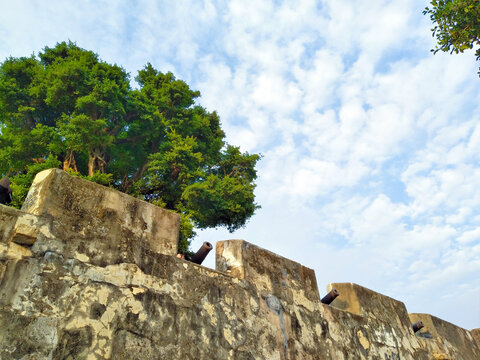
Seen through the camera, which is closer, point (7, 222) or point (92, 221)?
point (7, 222)

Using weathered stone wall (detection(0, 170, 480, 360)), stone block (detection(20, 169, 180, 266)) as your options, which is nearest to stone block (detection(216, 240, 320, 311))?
weathered stone wall (detection(0, 170, 480, 360))

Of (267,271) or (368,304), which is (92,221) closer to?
(267,271)

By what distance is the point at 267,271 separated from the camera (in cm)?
296

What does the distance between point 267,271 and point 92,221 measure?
158cm

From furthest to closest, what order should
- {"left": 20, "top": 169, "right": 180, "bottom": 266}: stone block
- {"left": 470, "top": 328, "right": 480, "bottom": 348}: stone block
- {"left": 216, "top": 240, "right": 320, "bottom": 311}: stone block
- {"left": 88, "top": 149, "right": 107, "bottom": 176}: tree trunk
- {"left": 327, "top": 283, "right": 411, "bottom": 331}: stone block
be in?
{"left": 88, "top": 149, "right": 107, "bottom": 176}: tree trunk → {"left": 470, "top": 328, "right": 480, "bottom": 348}: stone block → {"left": 327, "top": 283, "right": 411, "bottom": 331}: stone block → {"left": 216, "top": 240, "right": 320, "bottom": 311}: stone block → {"left": 20, "top": 169, "right": 180, "bottom": 266}: stone block

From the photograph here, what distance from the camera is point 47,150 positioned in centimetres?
1116

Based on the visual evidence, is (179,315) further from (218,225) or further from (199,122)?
(199,122)

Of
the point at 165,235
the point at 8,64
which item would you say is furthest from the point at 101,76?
the point at 165,235

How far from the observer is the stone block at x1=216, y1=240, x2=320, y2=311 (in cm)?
280

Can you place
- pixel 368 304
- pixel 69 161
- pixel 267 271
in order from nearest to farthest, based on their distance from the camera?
1. pixel 267 271
2. pixel 368 304
3. pixel 69 161

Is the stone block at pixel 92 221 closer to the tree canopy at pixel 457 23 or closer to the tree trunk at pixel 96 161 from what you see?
the tree canopy at pixel 457 23

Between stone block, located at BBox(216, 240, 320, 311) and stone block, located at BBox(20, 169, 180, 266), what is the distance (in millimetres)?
654

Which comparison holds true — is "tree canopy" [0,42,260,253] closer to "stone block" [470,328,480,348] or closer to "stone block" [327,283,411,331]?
"stone block" [327,283,411,331]

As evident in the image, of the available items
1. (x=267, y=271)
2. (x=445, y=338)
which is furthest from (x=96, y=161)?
(x=445, y=338)
